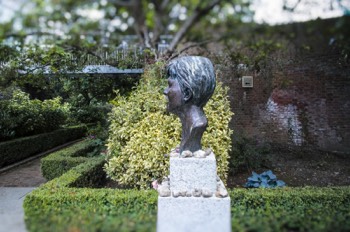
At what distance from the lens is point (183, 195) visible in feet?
8.61

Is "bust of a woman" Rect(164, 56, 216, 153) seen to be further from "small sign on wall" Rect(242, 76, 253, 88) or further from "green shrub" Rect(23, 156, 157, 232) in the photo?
"small sign on wall" Rect(242, 76, 253, 88)

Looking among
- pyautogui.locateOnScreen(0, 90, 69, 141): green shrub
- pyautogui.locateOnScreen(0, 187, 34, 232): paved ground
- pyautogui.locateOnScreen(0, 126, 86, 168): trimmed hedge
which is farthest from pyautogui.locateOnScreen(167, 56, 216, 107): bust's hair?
pyautogui.locateOnScreen(0, 90, 69, 141): green shrub

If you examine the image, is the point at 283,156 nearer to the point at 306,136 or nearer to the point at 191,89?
the point at 306,136

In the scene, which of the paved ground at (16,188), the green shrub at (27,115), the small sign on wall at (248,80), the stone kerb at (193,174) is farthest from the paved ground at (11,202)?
the small sign on wall at (248,80)

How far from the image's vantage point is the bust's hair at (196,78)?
9.01 feet

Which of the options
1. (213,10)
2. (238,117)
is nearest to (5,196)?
(213,10)

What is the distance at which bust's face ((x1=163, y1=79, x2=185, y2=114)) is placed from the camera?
285 centimetres

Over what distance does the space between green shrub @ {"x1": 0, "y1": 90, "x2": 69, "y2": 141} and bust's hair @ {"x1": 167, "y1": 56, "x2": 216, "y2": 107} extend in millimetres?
7960

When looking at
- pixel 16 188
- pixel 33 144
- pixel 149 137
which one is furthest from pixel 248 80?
pixel 33 144

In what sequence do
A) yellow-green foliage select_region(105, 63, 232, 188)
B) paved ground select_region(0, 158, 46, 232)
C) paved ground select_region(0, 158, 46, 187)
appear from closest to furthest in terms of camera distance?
paved ground select_region(0, 158, 46, 232) < yellow-green foliage select_region(105, 63, 232, 188) < paved ground select_region(0, 158, 46, 187)

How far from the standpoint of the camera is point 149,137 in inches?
177

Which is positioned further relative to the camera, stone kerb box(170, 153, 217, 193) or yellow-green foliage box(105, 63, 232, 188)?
yellow-green foliage box(105, 63, 232, 188)

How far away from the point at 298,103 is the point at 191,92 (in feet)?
23.1

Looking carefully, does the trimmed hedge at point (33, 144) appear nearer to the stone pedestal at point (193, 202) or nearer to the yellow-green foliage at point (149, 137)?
the yellow-green foliage at point (149, 137)
